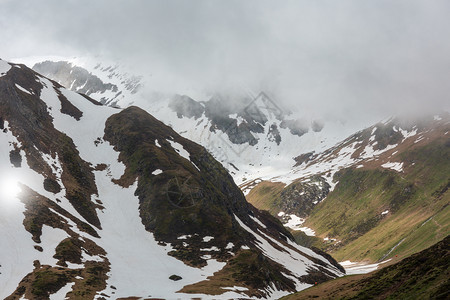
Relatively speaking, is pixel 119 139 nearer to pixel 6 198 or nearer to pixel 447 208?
pixel 6 198

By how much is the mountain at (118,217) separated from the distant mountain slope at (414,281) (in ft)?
117

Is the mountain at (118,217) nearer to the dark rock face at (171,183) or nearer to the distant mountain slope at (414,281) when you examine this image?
the dark rock face at (171,183)

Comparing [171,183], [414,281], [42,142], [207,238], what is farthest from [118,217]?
[414,281]

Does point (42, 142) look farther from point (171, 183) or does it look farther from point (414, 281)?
point (414, 281)

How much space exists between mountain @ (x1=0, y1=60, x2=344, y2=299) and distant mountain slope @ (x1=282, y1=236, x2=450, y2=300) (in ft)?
117

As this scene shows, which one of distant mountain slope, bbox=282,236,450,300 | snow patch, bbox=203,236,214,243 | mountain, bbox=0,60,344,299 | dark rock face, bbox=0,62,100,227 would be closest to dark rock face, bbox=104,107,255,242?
mountain, bbox=0,60,344,299

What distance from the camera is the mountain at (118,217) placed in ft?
245

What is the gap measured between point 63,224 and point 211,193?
5665cm

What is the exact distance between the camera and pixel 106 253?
92.2 m

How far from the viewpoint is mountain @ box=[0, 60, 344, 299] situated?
74.7 m

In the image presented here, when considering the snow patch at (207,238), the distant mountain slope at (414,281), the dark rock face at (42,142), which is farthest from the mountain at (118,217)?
the distant mountain slope at (414,281)

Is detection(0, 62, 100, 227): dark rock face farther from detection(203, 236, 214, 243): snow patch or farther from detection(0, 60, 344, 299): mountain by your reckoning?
detection(203, 236, 214, 243): snow patch

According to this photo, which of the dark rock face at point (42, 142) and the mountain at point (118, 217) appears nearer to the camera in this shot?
the mountain at point (118, 217)

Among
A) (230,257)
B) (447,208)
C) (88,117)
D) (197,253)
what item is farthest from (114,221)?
(447,208)
